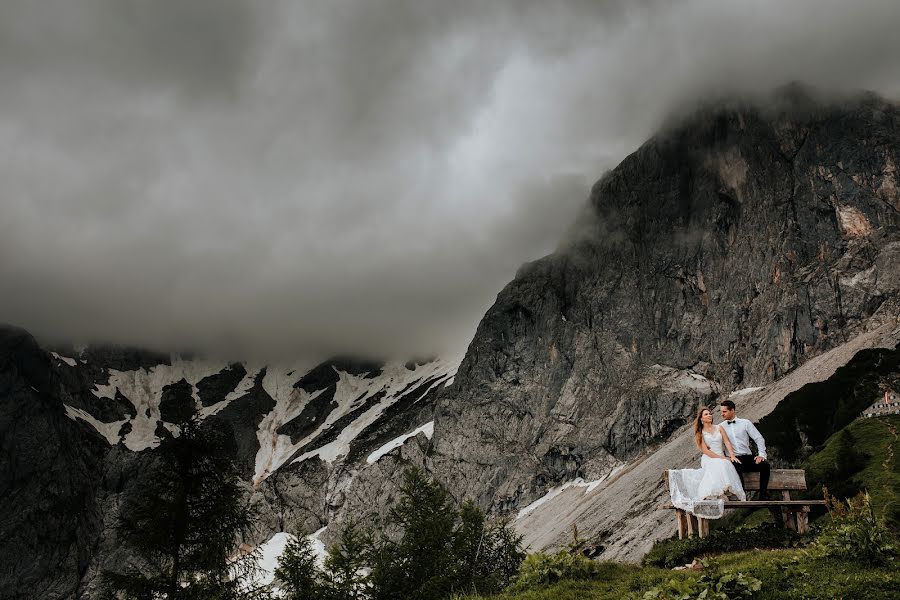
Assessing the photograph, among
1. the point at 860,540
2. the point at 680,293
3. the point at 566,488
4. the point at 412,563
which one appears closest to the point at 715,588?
the point at 860,540

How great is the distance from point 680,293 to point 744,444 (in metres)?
123

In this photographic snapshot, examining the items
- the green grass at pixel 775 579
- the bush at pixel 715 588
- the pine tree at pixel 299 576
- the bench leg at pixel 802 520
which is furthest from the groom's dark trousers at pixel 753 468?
the pine tree at pixel 299 576

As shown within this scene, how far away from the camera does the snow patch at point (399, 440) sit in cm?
15912

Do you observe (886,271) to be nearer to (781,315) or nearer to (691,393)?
(781,315)

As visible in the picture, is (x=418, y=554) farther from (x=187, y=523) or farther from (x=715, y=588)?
(x=715, y=588)

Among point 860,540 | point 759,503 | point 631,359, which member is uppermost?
point 631,359

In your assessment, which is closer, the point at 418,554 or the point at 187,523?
the point at 187,523

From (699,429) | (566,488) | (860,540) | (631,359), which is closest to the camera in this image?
(860,540)

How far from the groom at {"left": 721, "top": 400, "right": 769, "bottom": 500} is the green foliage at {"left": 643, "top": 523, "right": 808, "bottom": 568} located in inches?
39.8

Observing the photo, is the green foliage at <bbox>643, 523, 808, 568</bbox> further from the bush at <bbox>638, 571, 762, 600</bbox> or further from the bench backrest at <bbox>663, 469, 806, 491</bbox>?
the bush at <bbox>638, 571, 762, 600</bbox>

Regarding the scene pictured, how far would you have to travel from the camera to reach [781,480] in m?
13.7

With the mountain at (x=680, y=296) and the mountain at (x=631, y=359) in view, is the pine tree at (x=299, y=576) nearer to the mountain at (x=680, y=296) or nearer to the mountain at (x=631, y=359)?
the mountain at (x=631, y=359)

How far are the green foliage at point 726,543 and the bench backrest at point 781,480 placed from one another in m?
0.85

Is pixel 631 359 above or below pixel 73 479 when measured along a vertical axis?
below
